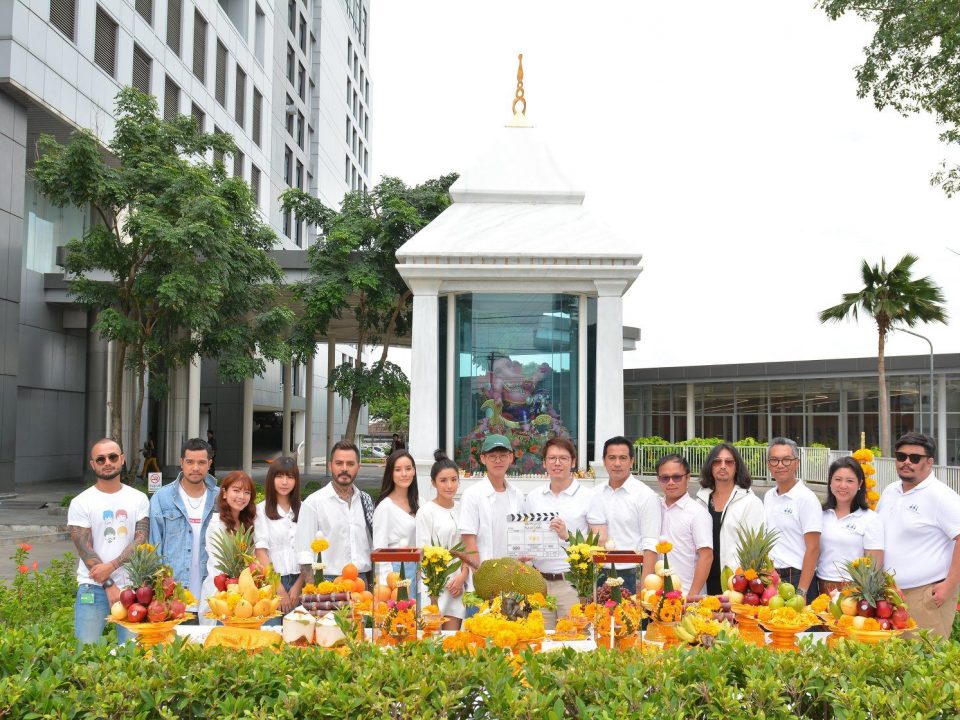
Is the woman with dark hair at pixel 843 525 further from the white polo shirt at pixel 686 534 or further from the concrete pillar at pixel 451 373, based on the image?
the concrete pillar at pixel 451 373

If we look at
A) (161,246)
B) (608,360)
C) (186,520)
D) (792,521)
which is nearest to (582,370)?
(608,360)

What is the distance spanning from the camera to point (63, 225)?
80.5ft

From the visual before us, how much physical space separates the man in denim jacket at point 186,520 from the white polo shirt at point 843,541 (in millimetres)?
4308

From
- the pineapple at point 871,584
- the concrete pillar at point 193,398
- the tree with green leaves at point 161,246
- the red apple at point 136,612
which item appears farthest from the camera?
the concrete pillar at point 193,398

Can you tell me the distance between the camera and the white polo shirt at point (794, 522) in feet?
20.1

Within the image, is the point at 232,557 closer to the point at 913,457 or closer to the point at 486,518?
the point at 486,518

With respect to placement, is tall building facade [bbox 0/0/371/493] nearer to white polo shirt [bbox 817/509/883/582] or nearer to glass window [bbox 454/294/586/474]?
glass window [bbox 454/294/586/474]

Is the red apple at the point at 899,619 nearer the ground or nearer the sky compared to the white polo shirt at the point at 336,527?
nearer the ground

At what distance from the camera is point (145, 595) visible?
4520 mm

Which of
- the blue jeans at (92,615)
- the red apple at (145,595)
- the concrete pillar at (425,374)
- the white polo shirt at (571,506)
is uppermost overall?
the concrete pillar at (425,374)

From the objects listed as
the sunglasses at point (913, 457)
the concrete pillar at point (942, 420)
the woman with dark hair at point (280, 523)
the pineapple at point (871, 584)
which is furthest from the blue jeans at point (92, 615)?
the concrete pillar at point (942, 420)

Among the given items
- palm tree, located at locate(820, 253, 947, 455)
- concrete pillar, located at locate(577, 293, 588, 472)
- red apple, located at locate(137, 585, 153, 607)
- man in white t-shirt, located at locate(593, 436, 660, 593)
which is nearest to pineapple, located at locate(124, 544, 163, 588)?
red apple, located at locate(137, 585, 153, 607)

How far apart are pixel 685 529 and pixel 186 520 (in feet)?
11.2

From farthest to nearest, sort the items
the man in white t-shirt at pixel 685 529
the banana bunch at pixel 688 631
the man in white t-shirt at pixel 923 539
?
the man in white t-shirt at pixel 685 529 → the man in white t-shirt at pixel 923 539 → the banana bunch at pixel 688 631
